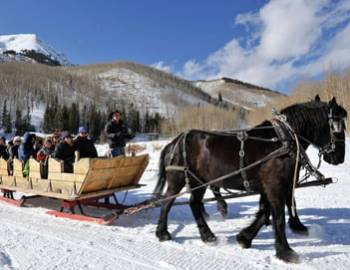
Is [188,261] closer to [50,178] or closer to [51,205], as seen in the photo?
[50,178]

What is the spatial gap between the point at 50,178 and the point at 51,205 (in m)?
1.23

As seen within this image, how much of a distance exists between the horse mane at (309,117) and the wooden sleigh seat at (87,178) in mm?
3323

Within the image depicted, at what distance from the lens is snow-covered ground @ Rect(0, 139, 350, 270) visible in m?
4.71

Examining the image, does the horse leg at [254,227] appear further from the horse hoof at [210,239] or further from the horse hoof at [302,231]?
the horse hoof at [302,231]

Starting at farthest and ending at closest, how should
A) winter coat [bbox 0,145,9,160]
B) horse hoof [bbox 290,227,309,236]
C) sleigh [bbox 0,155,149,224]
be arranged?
winter coat [bbox 0,145,9,160] → sleigh [bbox 0,155,149,224] → horse hoof [bbox 290,227,309,236]

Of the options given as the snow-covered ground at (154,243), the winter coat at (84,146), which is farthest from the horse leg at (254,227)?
the winter coat at (84,146)

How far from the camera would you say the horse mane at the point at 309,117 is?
554 centimetres

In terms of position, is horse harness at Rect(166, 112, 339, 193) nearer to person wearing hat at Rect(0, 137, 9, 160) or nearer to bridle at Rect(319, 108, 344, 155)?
bridle at Rect(319, 108, 344, 155)

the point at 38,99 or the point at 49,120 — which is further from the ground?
the point at 38,99

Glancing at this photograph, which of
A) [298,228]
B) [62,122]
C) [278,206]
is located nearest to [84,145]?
[298,228]

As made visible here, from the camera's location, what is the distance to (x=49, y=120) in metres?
74.2

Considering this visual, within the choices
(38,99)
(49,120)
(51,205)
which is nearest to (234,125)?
(49,120)

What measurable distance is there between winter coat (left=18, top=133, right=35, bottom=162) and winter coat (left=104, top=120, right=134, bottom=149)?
94.6 inches

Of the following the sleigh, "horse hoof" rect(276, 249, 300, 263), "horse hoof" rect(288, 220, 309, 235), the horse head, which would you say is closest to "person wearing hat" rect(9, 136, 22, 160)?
the sleigh
